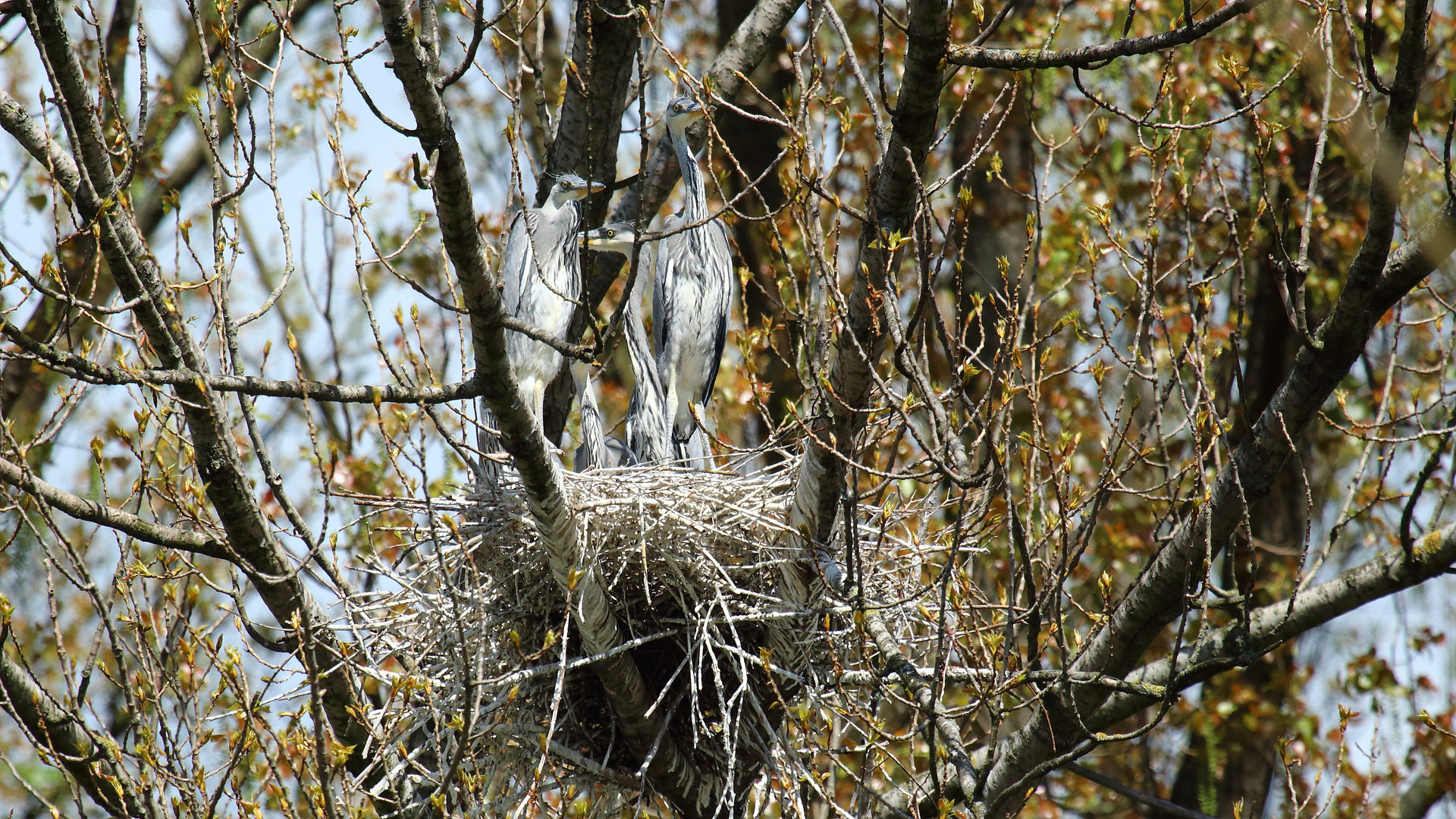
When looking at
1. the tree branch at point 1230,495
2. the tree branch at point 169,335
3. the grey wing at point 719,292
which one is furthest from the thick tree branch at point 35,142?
the tree branch at point 1230,495

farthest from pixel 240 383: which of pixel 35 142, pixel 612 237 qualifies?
pixel 612 237

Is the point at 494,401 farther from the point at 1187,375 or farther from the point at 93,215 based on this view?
the point at 1187,375

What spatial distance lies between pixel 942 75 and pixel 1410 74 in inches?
46.7

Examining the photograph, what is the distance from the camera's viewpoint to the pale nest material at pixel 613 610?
3500 millimetres

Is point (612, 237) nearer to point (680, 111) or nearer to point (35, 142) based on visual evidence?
point (680, 111)

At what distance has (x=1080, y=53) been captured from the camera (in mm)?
2385

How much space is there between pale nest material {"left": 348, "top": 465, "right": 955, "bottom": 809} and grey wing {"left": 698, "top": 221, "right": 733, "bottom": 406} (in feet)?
2.95

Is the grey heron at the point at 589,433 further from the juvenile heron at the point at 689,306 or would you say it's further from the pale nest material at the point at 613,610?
the pale nest material at the point at 613,610

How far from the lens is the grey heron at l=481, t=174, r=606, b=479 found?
164 inches

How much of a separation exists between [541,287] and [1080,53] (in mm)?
2287

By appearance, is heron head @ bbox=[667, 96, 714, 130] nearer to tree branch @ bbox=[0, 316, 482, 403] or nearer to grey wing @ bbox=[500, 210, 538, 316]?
grey wing @ bbox=[500, 210, 538, 316]

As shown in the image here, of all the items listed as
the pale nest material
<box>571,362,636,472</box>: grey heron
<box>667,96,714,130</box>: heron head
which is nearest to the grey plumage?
<box>571,362,636,472</box>: grey heron

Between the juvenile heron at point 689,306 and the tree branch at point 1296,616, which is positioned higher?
the juvenile heron at point 689,306

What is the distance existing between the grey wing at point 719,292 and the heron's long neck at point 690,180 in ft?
0.39
